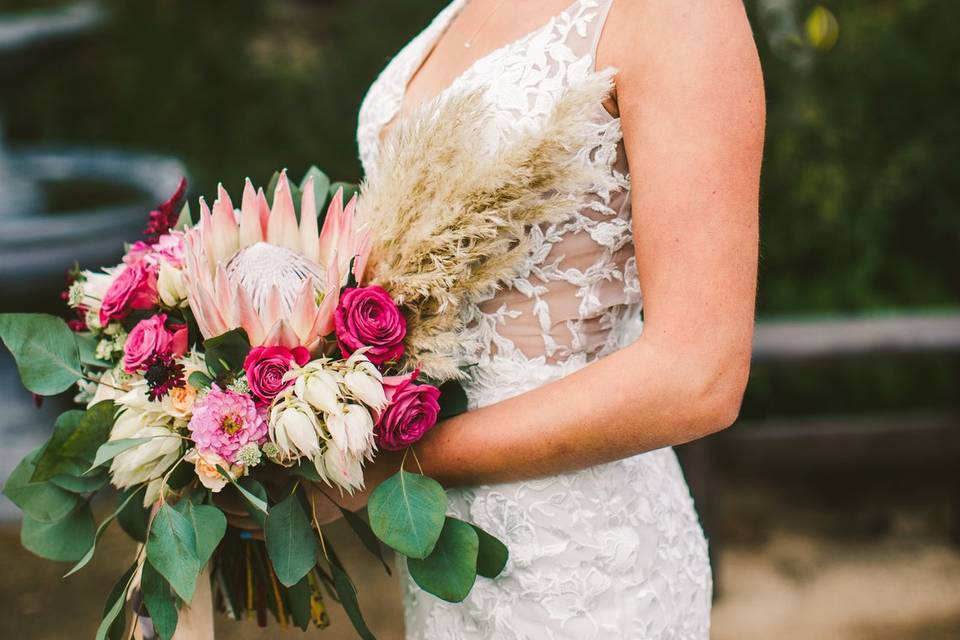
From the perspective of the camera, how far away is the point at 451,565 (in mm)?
1309

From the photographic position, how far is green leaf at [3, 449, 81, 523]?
138 cm

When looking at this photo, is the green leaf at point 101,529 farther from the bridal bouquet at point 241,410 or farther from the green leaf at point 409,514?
the green leaf at point 409,514

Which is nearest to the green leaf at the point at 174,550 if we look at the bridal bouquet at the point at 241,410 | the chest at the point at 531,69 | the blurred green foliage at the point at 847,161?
the bridal bouquet at the point at 241,410

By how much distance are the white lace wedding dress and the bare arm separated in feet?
0.39

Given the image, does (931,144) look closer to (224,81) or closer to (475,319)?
(475,319)

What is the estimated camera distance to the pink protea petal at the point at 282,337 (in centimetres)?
126

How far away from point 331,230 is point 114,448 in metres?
0.39

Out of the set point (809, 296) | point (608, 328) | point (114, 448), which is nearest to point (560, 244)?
point (608, 328)

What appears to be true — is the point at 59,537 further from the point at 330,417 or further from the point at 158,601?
the point at 330,417

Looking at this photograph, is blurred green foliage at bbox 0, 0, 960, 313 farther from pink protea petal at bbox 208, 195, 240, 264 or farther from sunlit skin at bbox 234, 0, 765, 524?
pink protea petal at bbox 208, 195, 240, 264

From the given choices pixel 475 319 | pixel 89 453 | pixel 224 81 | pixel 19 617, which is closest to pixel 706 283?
pixel 475 319

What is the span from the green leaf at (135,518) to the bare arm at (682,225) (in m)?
0.59

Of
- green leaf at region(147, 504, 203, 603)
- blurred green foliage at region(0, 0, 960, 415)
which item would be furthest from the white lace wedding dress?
blurred green foliage at region(0, 0, 960, 415)

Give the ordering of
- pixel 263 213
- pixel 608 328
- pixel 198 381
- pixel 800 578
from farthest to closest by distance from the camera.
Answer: pixel 800 578, pixel 608 328, pixel 263 213, pixel 198 381
